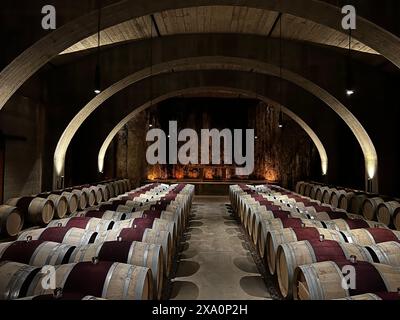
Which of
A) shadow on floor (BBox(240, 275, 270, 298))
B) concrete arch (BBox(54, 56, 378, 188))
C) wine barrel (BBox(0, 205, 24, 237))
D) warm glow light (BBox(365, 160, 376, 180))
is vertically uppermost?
concrete arch (BBox(54, 56, 378, 188))

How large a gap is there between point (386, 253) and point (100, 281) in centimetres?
267

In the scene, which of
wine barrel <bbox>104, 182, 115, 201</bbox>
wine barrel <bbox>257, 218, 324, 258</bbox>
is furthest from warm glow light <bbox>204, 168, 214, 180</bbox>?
wine barrel <bbox>257, 218, 324, 258</bbox>

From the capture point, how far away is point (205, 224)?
848 cm

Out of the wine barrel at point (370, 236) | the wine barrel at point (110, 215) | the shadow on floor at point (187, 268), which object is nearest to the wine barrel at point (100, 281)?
the shadow on floor at point (187, 268)

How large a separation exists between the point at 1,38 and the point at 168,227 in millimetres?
4270

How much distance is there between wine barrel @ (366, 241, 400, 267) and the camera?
9.87 feet

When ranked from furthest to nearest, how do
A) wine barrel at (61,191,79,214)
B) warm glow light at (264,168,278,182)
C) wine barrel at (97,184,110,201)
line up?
warm glow light at (264,168,278,182) → wine barrel at (97,184,110,201) → wine barrel at (61,191,79,214)

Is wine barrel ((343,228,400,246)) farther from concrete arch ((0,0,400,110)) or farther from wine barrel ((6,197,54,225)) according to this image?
wine barrel ((6,197,54,225))

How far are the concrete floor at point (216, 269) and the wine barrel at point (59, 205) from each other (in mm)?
3056

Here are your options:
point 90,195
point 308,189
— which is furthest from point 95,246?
point 308,189

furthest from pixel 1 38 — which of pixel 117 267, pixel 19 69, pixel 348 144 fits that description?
pixel 348 144

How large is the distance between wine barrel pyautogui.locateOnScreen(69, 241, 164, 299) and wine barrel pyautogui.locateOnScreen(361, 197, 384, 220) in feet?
18.1

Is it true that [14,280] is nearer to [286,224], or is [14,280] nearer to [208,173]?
[286,224]

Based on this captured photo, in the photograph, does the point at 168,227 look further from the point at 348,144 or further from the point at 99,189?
the point at 348,144
